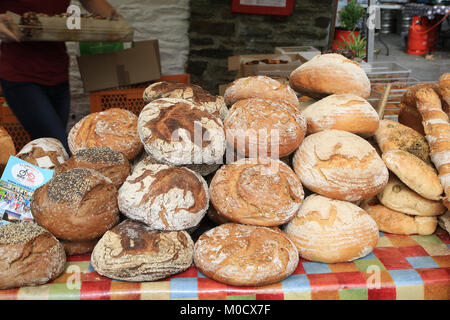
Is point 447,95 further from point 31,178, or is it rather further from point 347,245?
point 31,178

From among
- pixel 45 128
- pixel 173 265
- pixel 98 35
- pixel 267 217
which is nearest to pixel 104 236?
pixel 173 265

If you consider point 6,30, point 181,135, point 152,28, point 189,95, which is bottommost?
point 181,135

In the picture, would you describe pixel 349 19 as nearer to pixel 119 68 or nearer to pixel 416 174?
pixel 119 68

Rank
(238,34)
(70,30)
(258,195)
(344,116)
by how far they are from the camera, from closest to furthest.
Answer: (258,195) < (344,116) < (70,30) < (238,34)

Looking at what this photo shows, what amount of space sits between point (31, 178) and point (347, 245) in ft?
4.36

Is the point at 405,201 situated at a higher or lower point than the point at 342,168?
lower

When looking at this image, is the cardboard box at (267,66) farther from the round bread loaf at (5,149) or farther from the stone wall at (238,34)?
the round bread loaf at (5,149)

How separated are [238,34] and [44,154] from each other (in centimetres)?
311

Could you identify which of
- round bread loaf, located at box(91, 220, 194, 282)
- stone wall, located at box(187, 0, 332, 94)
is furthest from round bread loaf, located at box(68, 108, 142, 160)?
stone wall, located at box(187, 0, 332, 94)

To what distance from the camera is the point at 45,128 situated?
249 centimetres

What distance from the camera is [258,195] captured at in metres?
1.39

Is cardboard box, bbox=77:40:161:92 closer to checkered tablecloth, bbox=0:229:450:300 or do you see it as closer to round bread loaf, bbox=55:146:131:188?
round bread loaf, bbox=55:146:131:188

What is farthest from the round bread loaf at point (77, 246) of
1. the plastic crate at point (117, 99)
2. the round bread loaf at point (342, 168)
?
the plastic crate at point (117, 99)

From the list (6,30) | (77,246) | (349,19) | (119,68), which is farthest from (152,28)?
(77,246)
